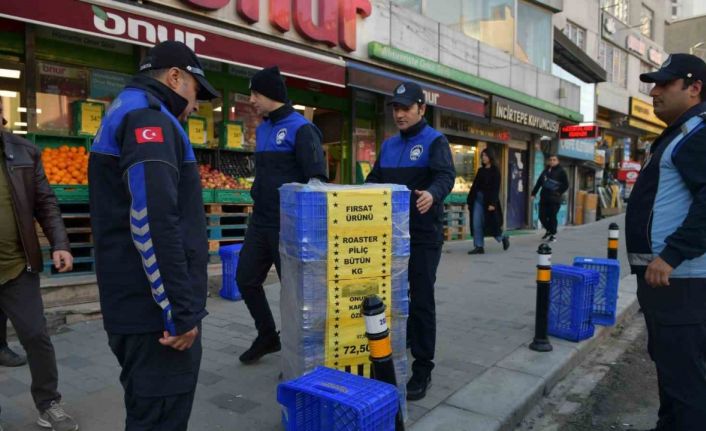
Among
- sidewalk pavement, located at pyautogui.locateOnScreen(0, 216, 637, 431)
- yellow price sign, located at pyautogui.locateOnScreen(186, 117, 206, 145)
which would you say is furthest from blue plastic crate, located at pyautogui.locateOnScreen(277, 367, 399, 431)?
yellow price sign, located at pyautogui.locateOnScreen(186, 117, 206, 145)

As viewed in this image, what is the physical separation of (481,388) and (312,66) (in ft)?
16.7

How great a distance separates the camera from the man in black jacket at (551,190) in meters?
11.4

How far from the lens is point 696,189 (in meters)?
2.60

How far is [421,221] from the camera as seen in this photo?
3.48m

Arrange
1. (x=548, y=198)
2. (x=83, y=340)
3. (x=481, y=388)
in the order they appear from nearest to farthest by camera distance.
Answer: 1. (x=481, y=388)
2. (x=83, y=340)
3. (x=548, y=198)

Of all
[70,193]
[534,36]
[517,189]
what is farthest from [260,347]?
[534,36]

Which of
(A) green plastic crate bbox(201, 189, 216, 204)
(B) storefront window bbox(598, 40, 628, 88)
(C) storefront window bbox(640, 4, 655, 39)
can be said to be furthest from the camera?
(C) storefront window bbox(640, 4, 655, 39)

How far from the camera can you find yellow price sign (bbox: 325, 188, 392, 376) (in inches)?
106

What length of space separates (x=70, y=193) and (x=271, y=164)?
9.83ft

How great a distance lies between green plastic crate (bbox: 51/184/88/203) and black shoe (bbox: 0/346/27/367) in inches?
75.2

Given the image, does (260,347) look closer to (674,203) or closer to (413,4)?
(674,203)

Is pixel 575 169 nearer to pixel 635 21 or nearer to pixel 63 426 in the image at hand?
pixel 635 21

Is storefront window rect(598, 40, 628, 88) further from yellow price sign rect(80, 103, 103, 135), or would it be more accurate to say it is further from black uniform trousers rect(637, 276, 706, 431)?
black uniform trousers rect(637, 276, 706, 431)

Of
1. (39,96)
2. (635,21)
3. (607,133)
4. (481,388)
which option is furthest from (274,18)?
(635,21)
